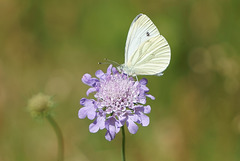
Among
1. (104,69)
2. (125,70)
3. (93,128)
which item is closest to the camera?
(93,128)

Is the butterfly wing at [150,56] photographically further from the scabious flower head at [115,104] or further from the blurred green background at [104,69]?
the blurred green background at [104,69]

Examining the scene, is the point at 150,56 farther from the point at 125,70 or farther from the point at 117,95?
the point at 117,95

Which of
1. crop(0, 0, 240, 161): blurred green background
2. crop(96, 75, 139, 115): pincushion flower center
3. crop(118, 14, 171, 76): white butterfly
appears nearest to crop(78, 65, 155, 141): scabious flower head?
crop(96, 75, 139, 115): pincushion flower center

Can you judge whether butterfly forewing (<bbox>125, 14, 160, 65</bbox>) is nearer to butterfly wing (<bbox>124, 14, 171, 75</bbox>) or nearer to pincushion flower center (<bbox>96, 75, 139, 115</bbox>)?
butterfly wing (<bbox>124, 14, 171, 75</bbox>)
